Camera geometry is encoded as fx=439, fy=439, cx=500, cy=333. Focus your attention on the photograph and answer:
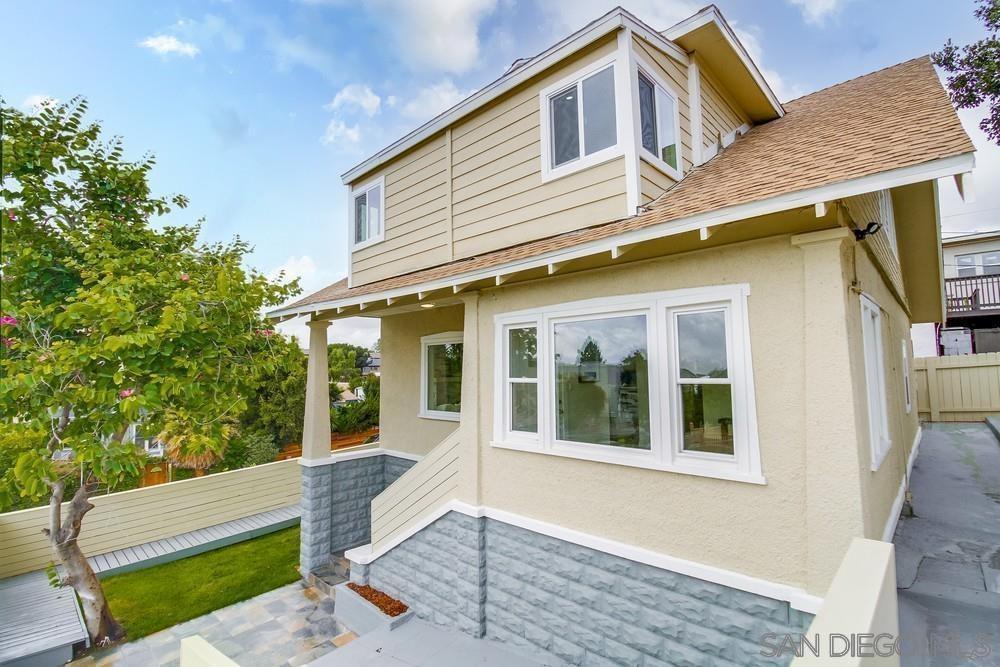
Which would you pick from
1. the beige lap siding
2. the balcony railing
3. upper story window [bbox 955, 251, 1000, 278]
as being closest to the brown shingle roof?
the beige lap siding

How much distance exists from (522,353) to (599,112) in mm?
2816

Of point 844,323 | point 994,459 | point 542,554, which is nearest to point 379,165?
point 542,554

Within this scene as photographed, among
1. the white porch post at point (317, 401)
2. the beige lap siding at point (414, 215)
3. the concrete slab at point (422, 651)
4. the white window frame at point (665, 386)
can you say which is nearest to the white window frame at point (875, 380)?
the white window frame at point (665, 386)

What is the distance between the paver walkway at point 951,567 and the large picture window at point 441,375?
5.52 m

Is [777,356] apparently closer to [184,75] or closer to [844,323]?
[844,323]

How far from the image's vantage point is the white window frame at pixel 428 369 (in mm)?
7301

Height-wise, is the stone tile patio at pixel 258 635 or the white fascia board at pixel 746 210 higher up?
the white fascia board at pixel 746 210

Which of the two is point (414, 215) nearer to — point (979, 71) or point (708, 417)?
point (708, 417)

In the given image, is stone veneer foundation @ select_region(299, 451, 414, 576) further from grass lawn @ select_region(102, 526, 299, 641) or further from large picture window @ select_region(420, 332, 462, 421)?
large picture window @ select_region(420, 332, 462, 421)

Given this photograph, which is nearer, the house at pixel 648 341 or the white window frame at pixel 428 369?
the house at pixel 648 341

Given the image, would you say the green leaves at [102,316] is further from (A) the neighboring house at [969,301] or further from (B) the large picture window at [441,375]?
(A) the neighboring house at [969,301]

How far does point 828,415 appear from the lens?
9.78 feet

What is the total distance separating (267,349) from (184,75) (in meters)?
2.99

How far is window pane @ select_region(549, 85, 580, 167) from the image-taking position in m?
5.10
